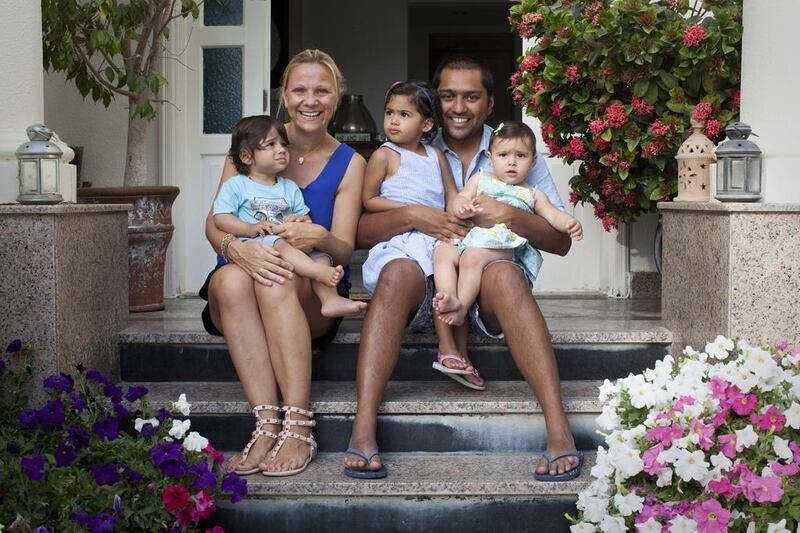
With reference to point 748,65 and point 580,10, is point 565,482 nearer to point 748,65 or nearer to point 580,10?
point 748,65

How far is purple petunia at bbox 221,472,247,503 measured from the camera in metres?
2.82

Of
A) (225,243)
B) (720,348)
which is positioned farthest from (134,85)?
(720,348)

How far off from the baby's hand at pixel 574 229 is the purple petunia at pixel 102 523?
1621 millimetres

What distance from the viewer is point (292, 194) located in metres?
3.55

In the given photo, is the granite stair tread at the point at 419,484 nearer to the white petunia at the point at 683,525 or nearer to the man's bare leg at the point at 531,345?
the man's bare leg at the point at 531,345

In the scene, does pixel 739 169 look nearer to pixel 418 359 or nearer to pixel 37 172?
pixel 418 359

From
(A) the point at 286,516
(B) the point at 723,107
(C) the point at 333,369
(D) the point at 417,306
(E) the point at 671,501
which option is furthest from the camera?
(B) the point at 723,107

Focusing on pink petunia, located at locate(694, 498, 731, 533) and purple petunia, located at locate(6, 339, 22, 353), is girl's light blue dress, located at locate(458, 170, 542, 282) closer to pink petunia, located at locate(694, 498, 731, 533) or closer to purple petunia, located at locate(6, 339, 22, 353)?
pink petunia, located at locate(694, 498, 731, 533)

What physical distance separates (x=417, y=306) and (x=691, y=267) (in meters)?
0.93

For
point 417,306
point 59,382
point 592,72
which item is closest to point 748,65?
point 592,72

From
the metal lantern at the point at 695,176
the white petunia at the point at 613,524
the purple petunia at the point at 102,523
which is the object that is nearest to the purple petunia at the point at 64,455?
the purple petunia at the point at 102,523

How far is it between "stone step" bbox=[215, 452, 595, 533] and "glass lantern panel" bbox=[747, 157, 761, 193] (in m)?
1.04

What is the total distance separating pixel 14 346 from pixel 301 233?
3.03 ft

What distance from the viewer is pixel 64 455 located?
2781mm
